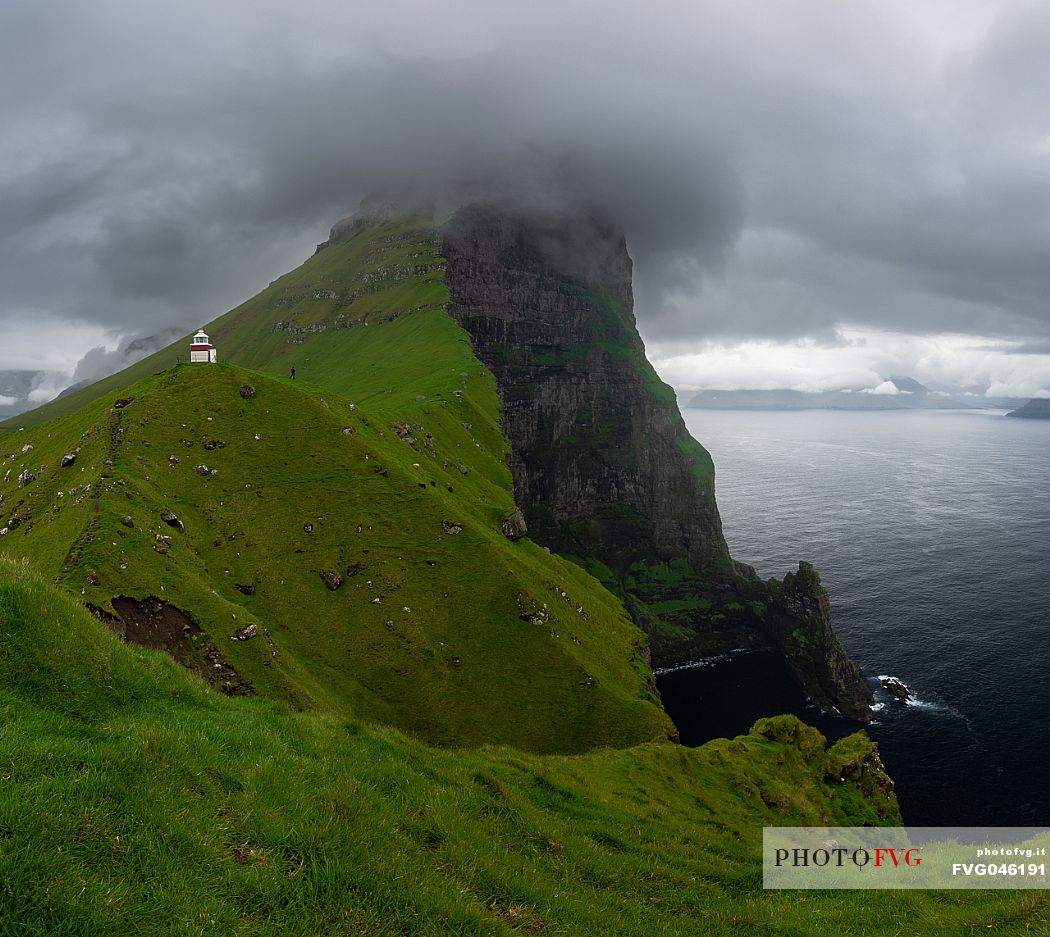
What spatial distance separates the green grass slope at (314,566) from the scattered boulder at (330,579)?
0.63m

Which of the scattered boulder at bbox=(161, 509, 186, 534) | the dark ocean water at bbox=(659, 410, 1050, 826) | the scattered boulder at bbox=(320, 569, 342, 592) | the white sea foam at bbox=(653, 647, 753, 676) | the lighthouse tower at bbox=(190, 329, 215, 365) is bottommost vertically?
the white sea foam at bbox=(653, 647, 753, 676)

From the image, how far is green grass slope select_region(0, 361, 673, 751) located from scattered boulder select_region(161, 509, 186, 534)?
31.5 inches

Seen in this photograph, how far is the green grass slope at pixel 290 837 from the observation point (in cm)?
789

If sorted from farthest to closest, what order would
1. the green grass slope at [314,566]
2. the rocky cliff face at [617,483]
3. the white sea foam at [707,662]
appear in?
the rocky cliff face at [617,483] < the white sea foam at [707,662] < the green grass slope at [314,566]

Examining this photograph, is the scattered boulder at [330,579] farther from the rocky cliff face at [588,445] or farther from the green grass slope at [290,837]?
the rocky cliff face at [588,445]

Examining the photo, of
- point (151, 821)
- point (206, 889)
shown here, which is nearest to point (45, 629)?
point (151, 821)

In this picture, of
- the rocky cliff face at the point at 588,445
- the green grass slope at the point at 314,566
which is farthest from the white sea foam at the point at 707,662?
the green grass slope at the point at 314,566

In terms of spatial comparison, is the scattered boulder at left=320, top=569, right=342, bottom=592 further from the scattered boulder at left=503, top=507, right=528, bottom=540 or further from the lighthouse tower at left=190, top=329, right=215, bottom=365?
the lighthouse tower at left=190, top=329, right=215, bottom=365

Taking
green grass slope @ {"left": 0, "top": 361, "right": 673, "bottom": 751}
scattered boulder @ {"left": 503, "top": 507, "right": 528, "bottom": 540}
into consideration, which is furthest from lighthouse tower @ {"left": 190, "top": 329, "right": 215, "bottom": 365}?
scattered boulder @ {"left": 503, "top": 507, "right": 528, "bottom": 540}

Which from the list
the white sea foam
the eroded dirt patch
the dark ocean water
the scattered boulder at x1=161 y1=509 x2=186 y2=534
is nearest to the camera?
the eroded dirt patch

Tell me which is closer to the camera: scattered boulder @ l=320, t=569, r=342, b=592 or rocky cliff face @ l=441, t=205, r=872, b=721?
scattered boulder @ l=320, t=569, r=342, b=592

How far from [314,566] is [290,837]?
49.2 metres

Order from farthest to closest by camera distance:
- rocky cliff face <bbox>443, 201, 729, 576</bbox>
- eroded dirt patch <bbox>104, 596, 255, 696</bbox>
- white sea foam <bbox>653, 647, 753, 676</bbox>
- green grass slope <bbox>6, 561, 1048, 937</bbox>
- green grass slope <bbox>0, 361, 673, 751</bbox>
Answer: rocky cliff face <bbox>443, 201, 729, 576</bbox> < white sea foam <bbox>653, 647, 753, 676</bbox> < green grass slope <bbox>0, 361, 673, 751</bbox> < eroded dirt patch <bbox>104, 596, 255, 696</bbox> < green grass slope <bbox>6, 561, 1048, 937</bbox>

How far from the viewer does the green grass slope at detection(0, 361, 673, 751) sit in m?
41.3
